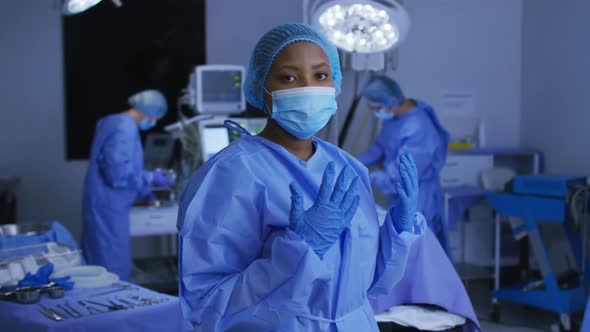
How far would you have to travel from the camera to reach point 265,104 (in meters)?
1.26

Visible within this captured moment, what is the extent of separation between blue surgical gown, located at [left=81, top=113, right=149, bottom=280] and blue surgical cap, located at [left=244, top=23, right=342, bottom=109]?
244cm

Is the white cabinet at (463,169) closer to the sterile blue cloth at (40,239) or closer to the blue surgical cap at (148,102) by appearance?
the blue surgical cap at (148,102)

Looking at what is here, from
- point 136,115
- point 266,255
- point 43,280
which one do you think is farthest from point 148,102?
point 266,255

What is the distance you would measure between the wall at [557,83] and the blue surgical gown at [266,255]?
3.54 m

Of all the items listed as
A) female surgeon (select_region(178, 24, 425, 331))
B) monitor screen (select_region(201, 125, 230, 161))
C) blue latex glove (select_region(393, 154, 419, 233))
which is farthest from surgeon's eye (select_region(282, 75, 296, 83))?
monitor screen (select_region(201, 125, 230, 161))

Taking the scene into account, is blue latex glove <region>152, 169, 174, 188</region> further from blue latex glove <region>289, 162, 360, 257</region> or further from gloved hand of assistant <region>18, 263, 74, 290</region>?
blue latex glove <region>289, 162, 360, 257</region>

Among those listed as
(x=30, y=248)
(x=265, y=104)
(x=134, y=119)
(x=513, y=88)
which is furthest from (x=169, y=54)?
(x=265, y=104)

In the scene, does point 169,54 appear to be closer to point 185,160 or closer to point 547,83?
point 185,160

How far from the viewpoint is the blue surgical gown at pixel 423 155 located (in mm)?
3721

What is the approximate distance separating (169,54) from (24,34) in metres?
1.07

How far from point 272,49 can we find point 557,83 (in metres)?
3.94

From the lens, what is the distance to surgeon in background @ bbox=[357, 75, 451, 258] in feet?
12.3

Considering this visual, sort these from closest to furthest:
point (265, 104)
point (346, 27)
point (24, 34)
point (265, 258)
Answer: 1. point (265, 258)
2. point (265, 104)
3. point (346, 27)
4. point (24, 34)

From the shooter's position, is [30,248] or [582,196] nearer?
[30,248]
